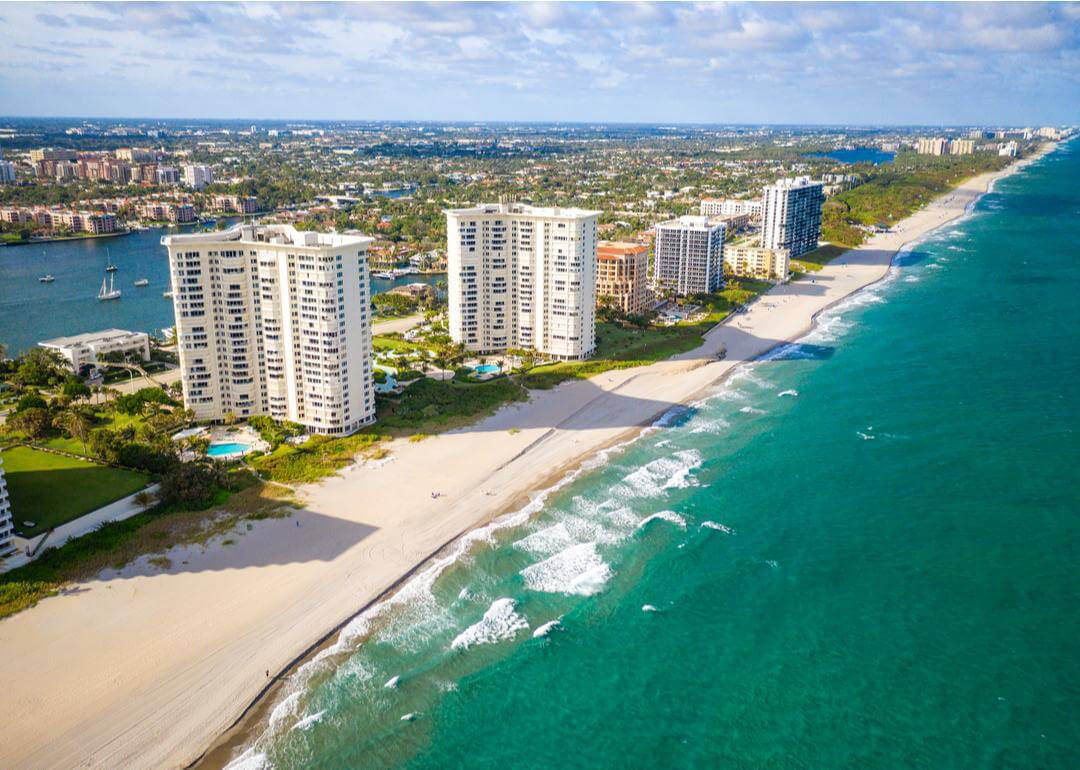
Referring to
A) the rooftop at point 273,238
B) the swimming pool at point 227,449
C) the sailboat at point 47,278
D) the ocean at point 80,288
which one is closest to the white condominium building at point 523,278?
the rooftop at point 273,238

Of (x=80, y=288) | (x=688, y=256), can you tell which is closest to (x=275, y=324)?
(x=688, y=256)

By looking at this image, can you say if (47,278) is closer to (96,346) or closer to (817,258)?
(96,346)

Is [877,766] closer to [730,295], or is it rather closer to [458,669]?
[458,669]

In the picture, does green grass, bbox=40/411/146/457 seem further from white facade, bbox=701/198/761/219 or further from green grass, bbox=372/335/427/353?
white facade, bbox=701/198/761/219

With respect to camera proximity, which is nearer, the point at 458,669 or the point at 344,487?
the point at 458,669

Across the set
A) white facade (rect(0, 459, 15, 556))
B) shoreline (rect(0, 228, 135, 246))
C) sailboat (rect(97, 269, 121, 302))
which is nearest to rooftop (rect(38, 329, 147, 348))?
sailboat (rect(97, 269, 121, 302))

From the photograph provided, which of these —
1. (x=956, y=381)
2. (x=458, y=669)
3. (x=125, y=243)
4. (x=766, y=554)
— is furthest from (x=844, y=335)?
(x=125, y=243)

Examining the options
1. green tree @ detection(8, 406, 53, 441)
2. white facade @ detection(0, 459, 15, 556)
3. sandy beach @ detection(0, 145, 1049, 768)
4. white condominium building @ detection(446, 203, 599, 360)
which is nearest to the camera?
sandy beach @ detection(0, 145, 1049, 768)
